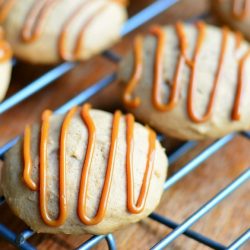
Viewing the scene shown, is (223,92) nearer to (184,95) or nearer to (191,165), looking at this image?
(184,95)

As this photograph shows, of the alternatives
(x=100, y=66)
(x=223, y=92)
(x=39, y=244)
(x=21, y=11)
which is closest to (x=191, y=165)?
(x=223, y=92)

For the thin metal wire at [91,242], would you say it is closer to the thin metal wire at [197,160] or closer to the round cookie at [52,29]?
the thin metal wire at [197,160]

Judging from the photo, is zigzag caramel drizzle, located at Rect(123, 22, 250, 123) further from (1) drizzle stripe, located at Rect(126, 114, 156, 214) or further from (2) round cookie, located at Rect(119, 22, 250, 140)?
(1) drizzle stripe, located at Rect(126, 114, 156, 214)

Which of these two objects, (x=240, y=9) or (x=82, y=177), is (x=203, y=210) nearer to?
(x=82, y=177)

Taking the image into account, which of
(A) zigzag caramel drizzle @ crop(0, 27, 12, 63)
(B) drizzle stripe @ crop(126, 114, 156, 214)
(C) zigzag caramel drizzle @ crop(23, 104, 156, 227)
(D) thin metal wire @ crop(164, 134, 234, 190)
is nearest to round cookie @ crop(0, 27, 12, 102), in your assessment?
(A) zigzag caramel drizzle @ crop(0, 27, 12, 63)

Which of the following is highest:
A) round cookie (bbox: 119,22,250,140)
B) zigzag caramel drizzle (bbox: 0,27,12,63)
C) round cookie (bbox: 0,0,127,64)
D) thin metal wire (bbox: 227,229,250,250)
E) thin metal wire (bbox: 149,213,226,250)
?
zigzag caramel drizzle (bbox: 0,27,12,63)

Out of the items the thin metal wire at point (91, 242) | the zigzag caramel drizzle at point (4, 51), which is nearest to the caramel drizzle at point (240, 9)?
the zigzag caramel drizzle at point (4, 51)
